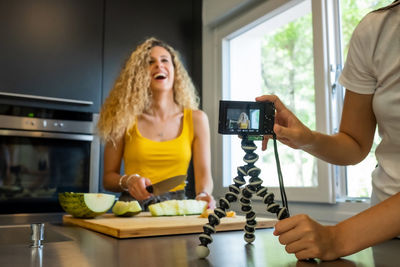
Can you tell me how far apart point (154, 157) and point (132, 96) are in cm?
35

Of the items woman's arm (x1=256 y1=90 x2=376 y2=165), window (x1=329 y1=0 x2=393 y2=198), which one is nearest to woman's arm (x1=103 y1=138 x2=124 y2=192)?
window (x1=329 y1=0 x2=393 y2=198)

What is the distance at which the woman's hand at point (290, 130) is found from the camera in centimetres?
71

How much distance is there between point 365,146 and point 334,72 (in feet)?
3.25

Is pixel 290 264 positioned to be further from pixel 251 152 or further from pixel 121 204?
pixel 121 204

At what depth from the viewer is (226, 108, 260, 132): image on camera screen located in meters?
0.60

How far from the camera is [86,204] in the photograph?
1.10 meters

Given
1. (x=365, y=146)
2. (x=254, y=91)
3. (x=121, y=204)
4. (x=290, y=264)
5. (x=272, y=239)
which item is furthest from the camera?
(x=254, y=91)

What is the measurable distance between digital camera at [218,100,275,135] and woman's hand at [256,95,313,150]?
8 cm

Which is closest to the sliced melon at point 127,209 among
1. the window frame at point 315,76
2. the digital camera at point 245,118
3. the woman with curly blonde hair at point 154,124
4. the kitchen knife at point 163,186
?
the kitchen knife at point 163,186

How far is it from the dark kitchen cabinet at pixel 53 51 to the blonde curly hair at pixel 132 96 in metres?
0.36

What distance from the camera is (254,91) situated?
2.58 m

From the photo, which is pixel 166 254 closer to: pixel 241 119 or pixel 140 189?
pixel 241 119

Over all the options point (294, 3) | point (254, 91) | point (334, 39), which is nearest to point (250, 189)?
point (334, 39)

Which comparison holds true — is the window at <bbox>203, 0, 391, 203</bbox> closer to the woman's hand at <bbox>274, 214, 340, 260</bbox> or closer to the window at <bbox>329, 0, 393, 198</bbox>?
the window at <bbox>329, 0, 393, 198</bbox>
